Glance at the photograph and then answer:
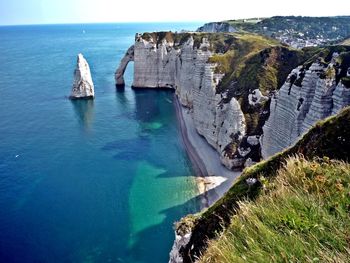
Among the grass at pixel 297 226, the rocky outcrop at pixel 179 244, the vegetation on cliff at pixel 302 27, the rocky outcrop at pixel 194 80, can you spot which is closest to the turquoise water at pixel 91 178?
the rocky outcrop at pixel 194 80

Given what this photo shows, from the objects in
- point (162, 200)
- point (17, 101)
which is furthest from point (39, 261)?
point (17, 101)

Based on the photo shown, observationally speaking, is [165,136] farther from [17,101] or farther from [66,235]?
[17,101]

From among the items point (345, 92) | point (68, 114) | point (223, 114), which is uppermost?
point (345, 92)

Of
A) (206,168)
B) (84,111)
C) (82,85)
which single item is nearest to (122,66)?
(82,85)

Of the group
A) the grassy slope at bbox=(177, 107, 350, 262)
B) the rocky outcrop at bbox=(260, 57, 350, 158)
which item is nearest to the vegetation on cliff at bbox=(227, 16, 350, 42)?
the rocky outcrop at bbox=(260, 57, 350, 158)

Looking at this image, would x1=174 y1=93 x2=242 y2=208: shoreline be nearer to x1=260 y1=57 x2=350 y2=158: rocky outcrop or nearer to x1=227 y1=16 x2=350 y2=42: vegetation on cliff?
x1=260 y1=57 x2=350 y2=158: rocky outcrop

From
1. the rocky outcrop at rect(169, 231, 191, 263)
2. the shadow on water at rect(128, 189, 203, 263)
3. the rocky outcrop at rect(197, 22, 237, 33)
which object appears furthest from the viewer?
the rocky outcrop at rect(197, 22, 237, 33)
